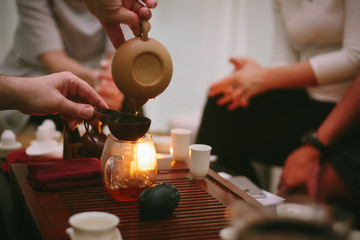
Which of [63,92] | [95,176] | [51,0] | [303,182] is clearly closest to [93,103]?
[63,92]

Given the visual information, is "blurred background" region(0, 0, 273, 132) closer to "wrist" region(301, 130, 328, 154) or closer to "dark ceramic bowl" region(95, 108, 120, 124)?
"wrist" region(301, 130, 328, 154)

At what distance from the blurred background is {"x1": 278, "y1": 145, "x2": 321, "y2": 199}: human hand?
87.3 inches

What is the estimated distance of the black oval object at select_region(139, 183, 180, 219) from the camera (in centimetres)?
85

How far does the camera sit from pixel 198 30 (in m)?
3.88

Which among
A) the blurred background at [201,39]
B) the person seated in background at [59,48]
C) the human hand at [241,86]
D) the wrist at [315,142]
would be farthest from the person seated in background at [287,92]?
the blurred background at [201,39]

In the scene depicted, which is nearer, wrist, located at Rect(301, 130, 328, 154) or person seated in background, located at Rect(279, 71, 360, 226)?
person seated in background, located at Rect(279, 71, 360, 226)

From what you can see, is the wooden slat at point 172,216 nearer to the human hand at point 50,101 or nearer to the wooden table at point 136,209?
the wooden table at point 136,209

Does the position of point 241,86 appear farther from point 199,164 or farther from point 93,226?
point 93,226

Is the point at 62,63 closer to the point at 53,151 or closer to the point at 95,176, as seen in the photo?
the point at 53,151

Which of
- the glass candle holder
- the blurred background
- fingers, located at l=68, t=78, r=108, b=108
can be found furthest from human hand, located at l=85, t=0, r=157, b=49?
the blurred background

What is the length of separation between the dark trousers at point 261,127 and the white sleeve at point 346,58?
16 centimetres

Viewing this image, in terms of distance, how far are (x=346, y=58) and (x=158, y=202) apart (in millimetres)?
1259

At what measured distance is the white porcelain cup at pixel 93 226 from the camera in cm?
68

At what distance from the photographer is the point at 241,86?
1.89 meters
